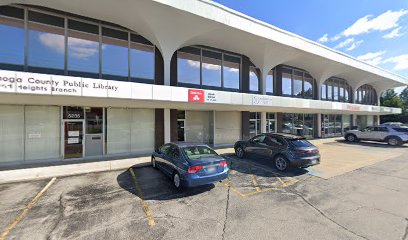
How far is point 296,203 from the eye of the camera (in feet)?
17.4

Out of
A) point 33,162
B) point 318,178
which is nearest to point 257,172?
point 318,178

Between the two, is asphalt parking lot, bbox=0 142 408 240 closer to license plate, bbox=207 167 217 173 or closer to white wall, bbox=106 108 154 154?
license plate, bbox=207 167 217 173

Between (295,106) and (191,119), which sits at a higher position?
(295,106)

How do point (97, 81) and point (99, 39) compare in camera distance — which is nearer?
point (97, 81)

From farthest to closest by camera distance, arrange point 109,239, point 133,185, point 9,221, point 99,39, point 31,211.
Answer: point 99,39 < point 133,185 < point 31,211 < point 9,221 < point 109,239

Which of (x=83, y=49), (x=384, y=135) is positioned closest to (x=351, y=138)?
(x=384, y=135)

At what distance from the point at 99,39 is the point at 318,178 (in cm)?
1231

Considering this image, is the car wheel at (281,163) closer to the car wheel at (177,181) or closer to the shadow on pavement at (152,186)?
the shadow on pavement at (152,186)

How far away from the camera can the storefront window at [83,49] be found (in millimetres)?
9914

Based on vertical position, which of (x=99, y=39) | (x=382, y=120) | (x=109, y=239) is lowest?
(x=109, y=239)

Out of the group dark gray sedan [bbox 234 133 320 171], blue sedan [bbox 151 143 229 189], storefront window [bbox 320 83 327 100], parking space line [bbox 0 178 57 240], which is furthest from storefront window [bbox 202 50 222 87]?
storefront window [bbox 320 83 327 100]

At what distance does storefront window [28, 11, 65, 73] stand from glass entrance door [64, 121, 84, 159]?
2.74 meters

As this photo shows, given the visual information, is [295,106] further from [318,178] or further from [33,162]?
[33,162]

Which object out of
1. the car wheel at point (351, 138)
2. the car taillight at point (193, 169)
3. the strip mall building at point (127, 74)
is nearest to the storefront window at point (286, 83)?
the strip mall building at point (127, 74)
